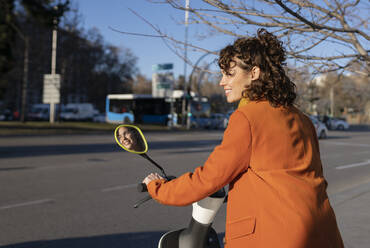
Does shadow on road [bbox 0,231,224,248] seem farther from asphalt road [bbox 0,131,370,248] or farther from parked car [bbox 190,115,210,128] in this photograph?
parked car [bbox 190,115,210,128]

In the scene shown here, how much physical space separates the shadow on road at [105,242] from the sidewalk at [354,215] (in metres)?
2.09

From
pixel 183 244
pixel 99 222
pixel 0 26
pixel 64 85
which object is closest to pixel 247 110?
pixel 183 244

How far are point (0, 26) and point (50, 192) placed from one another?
19.7 metres

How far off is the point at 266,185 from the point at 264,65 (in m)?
0.49

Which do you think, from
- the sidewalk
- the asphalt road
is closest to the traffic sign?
the asphalt road

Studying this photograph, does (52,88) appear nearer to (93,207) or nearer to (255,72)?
(93,207)

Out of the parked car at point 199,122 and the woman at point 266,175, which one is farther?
the parked car at point 199,122

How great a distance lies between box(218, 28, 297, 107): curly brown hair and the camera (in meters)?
1.59

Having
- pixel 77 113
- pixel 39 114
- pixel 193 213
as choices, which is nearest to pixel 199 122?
pixel 77 113

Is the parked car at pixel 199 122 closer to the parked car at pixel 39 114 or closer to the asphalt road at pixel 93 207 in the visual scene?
the parked car at pixel 39 114

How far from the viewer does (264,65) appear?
161cm

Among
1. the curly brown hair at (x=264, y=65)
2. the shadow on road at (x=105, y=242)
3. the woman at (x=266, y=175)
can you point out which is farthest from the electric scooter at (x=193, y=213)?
the shadow on road at (x=105, y=242)

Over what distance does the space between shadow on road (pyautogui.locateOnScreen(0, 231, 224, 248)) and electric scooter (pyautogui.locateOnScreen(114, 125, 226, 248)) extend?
261cm

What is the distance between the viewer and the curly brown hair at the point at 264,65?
1.59 meters
